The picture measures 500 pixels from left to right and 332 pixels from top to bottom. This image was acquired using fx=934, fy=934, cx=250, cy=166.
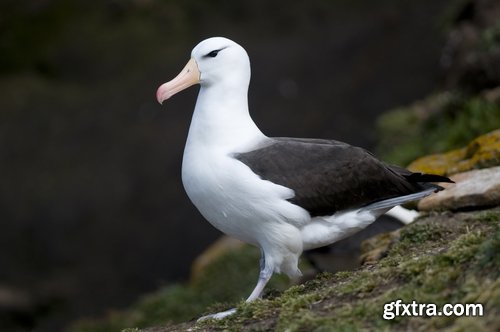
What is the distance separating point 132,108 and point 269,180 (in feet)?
30.5

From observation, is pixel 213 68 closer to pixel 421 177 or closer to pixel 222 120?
pixel 222 120

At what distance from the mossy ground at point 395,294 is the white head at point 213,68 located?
1.49 meters

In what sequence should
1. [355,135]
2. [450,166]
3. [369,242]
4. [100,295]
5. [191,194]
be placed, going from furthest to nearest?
1. [355,135]
2. [100,295]
3. [450,166]
4. [369,242]
5. [191,194]

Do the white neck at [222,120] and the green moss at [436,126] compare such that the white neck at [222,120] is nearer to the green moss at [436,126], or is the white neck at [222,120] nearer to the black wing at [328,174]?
the black wing at [328,174]

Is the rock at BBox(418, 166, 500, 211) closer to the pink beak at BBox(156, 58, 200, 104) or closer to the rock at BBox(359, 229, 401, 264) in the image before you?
the rock at BBox(359, 229, 401, 264)

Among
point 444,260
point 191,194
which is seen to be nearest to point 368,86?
point 191,194

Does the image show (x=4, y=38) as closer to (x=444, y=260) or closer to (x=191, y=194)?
(x=191, y=194)

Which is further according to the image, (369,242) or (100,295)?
(100,295)

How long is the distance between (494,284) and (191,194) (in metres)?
2.29

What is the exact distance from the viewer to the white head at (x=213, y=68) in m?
6.32

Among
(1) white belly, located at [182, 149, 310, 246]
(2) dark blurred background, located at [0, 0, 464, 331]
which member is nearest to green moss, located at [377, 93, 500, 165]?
(2) dark blurred background, located at [0, 0, 464, 331]

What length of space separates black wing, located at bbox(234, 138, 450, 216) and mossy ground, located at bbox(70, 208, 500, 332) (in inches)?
16.3

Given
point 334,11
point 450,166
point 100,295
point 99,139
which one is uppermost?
point 334,11

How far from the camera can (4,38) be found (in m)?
15.9
